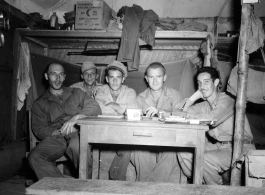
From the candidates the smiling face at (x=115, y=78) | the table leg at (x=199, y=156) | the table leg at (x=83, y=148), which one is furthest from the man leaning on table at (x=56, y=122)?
the table leg at (x=199, y=156)

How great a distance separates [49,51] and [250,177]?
4.97 m

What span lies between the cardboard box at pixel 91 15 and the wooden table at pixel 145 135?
241cm

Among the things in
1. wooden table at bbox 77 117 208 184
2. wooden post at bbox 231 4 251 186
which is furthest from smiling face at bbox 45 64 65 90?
wooden post at bbox 231 4 251 186

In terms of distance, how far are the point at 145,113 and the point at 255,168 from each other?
1345 mm

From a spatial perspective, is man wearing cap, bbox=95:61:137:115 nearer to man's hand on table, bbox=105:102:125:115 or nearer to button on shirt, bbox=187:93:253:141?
man's hand on table, bbox=105:102:125:115

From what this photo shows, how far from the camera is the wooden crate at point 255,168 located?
1939 millimetres

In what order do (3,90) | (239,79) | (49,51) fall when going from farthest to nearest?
(49,51)
(3,90)
(239,79)

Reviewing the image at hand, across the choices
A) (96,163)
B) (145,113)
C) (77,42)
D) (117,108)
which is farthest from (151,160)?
(77,42)

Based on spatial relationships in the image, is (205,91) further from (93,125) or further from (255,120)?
(255,120)

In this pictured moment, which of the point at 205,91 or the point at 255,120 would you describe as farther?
the point at 255,120

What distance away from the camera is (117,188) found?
4.34ft

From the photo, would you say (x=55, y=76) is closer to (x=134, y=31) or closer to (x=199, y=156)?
(x=134, y=31)

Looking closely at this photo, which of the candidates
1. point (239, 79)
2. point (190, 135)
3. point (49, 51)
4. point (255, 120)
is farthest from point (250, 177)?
point (49, 51)

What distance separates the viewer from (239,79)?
239 centimetres
